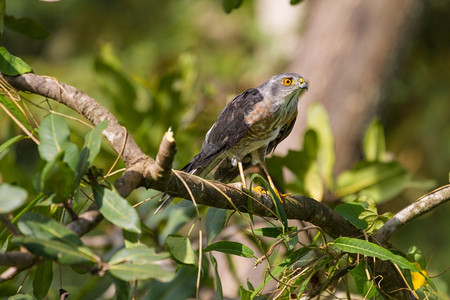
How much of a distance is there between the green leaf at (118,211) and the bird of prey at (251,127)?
1474mm

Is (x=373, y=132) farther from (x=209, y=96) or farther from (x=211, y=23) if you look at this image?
(x=211, y=23)

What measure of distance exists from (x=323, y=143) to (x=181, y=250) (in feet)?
7.22

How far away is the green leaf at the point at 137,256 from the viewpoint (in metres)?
1.48

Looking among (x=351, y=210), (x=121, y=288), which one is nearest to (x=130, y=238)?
(x=121, y=288)

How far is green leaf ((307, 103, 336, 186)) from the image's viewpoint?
3789mm

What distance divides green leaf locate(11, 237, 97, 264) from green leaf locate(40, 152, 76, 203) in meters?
0.17

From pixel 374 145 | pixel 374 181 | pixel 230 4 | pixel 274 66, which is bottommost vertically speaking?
pixel 374 181

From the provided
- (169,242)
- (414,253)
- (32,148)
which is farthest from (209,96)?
(32,148)

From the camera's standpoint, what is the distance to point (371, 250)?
6.40 ft

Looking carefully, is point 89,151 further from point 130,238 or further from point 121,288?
point 121,288

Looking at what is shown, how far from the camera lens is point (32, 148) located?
794cm

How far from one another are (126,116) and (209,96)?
673 mm

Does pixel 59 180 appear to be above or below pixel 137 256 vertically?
above

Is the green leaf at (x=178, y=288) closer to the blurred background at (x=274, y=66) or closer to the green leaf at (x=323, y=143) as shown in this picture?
the blurred background at (x=274, y=66)
